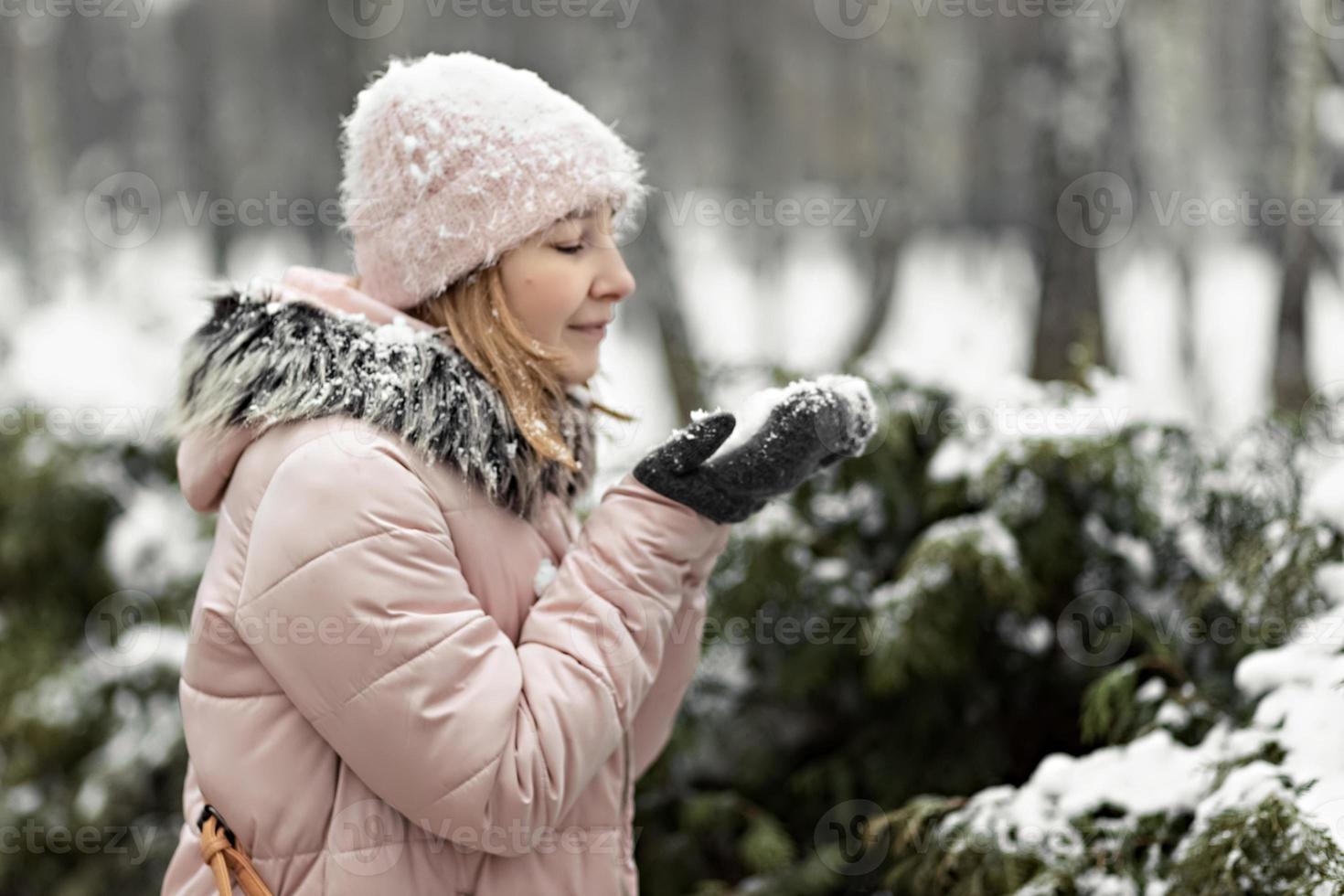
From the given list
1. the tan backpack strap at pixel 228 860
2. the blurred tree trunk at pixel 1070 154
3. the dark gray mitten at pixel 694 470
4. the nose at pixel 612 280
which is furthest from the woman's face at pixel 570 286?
the blurred tree trunk at pixel 1070 154

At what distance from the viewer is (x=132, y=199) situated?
22.0 metres

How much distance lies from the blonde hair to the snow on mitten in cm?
18

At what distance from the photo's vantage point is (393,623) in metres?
1.63

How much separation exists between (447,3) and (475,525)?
13.1 m

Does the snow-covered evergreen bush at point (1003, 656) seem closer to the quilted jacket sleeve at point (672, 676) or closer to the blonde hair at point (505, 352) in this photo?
the quilted jacket sleeve at point (672, 676)

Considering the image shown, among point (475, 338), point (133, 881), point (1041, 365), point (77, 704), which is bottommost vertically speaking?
point (133, 881)

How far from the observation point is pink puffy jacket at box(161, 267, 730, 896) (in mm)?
1649

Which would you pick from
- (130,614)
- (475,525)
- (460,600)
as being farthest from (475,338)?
(130,614)

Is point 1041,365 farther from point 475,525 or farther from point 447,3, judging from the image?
point 447,3

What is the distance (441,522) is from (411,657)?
203mm

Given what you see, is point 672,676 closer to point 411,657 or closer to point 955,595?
point 411,657

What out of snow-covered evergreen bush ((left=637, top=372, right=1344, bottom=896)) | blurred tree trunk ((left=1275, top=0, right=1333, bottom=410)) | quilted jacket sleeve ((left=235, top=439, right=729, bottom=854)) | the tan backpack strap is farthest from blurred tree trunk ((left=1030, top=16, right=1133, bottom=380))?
the tan backpack strap

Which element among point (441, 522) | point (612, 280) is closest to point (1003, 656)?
point (612, 280)

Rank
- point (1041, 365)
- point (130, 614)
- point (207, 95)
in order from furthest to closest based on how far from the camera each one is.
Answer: point (207, 95)
point (1041, 365)
point (130, 614)
